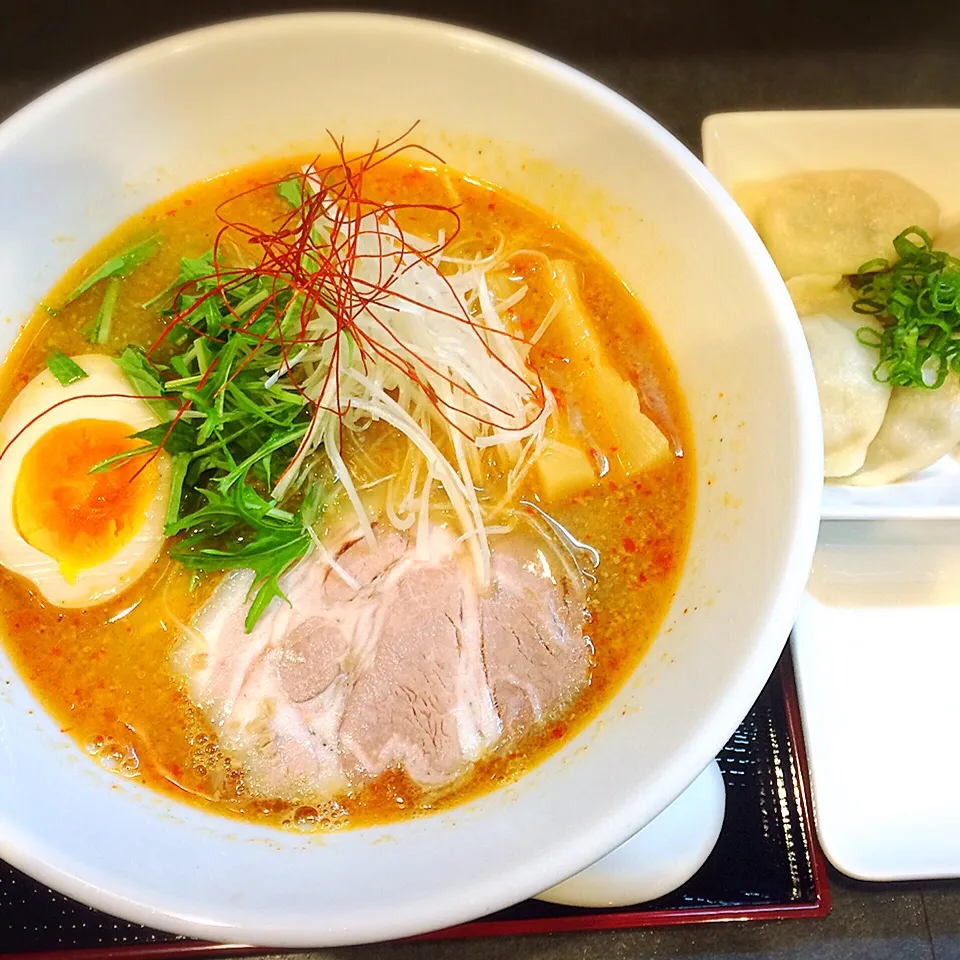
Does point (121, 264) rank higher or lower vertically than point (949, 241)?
higher

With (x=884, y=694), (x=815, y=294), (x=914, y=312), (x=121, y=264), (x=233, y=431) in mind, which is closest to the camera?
(x=233, y=431)

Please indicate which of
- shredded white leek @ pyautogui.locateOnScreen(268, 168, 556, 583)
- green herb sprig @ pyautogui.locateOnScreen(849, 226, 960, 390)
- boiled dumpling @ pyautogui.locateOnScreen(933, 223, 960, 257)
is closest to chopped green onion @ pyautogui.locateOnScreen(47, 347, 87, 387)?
shredded white leek @ pyautogui.locateOnScreen(268, 168, 556, 583)

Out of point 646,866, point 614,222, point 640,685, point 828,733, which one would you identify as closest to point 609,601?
point 640,685

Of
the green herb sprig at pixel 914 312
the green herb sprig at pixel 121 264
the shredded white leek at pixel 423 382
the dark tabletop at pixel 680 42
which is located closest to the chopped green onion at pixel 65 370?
the green herb sprig at pixel 121 264

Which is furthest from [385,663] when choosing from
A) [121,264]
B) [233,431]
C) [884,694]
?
[884,694]

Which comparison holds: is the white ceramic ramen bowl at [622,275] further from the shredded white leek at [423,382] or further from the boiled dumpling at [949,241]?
the boiled dumpling at [949,241]

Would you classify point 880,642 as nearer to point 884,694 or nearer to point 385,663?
point 884,694
